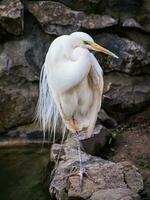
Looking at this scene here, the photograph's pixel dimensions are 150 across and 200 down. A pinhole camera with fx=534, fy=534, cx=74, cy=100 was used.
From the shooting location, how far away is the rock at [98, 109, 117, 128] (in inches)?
202

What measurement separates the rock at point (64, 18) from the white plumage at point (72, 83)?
3.67ft

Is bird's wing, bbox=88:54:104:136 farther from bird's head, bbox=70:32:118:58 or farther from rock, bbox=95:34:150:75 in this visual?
rock, bbox=95:34:150:75

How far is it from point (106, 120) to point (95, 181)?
59.3 inches

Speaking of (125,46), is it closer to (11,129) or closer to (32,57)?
(32,57)


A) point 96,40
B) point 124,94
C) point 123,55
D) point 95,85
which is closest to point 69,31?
point 96,40

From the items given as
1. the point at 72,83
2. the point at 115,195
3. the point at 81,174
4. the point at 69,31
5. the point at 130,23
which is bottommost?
the point at 81,174

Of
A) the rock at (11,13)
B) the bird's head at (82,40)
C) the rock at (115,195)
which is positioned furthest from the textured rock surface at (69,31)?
the rock at (115,195)

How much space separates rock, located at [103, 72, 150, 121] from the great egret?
1.02 m

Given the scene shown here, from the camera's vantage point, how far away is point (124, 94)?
17.2 feet

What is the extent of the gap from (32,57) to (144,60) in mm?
1098

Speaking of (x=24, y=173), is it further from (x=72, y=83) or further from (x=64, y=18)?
(x=64, y=18)

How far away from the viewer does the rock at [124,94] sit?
523 cm

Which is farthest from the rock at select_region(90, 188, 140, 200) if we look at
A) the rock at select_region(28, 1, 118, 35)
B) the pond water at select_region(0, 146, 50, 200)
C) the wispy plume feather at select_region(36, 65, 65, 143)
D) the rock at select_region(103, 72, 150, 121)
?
the rock at select_region(28, 1, 118, 35)

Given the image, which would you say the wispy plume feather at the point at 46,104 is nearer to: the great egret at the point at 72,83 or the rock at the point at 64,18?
the great egret at the point at 72,83
